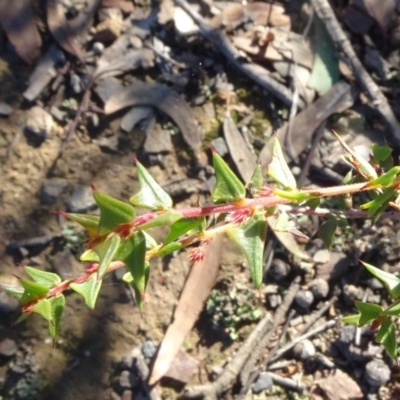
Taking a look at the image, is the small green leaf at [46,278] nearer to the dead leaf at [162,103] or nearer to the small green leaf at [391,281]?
the small green leaf at [391,281]

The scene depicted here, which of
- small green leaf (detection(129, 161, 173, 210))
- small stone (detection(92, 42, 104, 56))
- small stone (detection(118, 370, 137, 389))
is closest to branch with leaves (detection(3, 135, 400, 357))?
small green leaf (detection(129, 161, 173, 210))

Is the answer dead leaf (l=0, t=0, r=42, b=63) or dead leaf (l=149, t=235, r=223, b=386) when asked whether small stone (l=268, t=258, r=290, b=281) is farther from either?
dead leaf (l=0, t=0, r=42, b=63)

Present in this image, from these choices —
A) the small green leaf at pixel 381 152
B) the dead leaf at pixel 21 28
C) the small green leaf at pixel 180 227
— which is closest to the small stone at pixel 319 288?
the small green leaf at pixel 381 152

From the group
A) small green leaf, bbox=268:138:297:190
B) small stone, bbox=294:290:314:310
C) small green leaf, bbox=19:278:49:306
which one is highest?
small green leaf, bbox=268:138:297:190

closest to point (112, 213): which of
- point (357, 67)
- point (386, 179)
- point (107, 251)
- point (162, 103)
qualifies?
point (107, 251)

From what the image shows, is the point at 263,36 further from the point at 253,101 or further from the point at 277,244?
the point at 277,244

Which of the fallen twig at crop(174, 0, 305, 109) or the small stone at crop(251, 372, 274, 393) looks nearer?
the small stone at crop(251, 372, 274, 393)

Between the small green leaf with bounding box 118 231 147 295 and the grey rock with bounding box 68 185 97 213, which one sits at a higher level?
the small green leaf with bounding box 118 231 147 295
